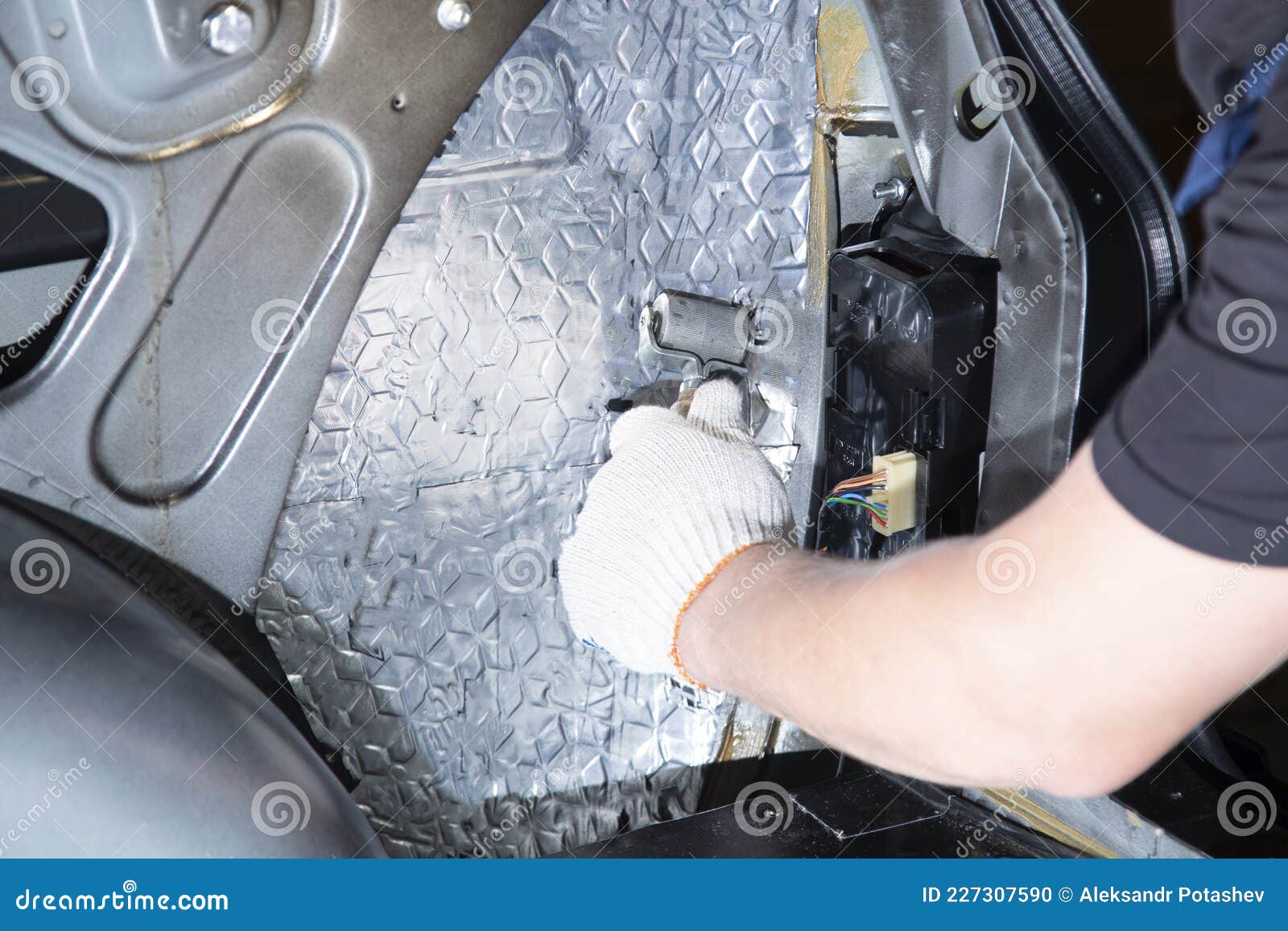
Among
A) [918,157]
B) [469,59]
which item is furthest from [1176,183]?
[469,59]

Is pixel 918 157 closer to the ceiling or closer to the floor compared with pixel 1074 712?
closer to the ceiling

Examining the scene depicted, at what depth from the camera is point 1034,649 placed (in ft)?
1.89

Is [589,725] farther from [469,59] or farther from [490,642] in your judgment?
[469,59]

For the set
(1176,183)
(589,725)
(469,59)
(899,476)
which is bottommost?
(589,725)

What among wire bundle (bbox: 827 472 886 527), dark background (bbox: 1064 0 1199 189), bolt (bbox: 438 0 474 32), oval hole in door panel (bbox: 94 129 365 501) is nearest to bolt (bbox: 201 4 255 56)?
oval hole in door panel (bbox: 94 129 365 501)

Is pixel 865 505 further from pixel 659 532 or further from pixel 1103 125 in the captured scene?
pixel 1103 125

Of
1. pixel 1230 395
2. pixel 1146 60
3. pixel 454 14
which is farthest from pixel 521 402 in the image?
pixel 1146 60

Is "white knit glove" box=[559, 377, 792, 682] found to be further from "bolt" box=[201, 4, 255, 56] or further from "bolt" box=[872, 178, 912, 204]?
"bolt" box=[201, 4, 255, 56]

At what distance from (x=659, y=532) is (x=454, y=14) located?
0.57 meters

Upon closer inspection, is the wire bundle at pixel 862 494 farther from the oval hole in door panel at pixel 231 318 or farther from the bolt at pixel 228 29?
the bolt at pixel 228 29

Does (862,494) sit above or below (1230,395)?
below

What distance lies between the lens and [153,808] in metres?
0.80

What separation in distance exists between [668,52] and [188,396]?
0.67 metres

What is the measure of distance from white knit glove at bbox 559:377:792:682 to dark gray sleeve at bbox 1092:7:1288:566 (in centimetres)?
44
